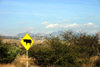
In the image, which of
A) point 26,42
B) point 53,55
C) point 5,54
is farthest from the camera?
point 5,54

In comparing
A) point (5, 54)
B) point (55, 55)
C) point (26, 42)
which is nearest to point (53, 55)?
point (55, 55)

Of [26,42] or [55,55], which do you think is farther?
[55,55]

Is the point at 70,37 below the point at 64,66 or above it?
above

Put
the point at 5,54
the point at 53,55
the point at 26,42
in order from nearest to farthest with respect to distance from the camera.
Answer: the point at 26,42
the point at 53,55
the point at 5,54

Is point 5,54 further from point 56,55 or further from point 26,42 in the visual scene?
point 56,55

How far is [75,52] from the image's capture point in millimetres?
15609

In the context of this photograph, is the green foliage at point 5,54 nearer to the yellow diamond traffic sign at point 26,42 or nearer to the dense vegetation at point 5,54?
the dense vegetation at point 5,54

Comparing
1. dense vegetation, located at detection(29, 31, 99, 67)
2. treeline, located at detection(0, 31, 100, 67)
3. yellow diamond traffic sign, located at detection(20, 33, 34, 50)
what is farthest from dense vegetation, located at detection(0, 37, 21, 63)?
yellow diamond traffic sign, located at detection(20, 33, 34, 50)

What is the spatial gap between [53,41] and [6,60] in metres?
4.65

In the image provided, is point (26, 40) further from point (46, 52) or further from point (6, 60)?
point (6, 60)

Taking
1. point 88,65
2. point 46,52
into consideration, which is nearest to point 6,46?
point 46,52

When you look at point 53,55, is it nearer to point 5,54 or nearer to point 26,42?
point 26,42

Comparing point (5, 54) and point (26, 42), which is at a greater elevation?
point (26, 42)

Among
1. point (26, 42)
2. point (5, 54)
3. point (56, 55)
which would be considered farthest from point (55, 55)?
point (5, 54)
